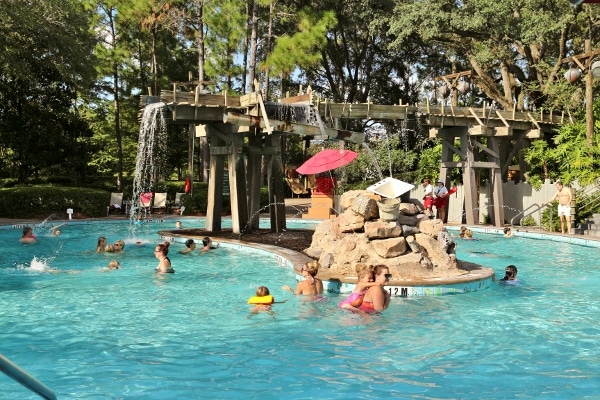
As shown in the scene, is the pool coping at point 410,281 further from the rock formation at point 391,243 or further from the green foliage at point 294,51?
the green foliage at point 294,51

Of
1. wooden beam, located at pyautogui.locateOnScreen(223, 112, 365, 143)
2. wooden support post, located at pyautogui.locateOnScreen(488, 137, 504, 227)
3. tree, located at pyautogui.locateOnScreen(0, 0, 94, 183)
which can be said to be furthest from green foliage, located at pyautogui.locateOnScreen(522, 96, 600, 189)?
tree, located at pyautogui.locateOnScreen(0, 0, 94, 183)

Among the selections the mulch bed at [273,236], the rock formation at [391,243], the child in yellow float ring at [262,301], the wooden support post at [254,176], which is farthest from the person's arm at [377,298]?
the wooden support post at [254,176]

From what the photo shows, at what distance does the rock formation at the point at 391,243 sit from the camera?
11.4 metres

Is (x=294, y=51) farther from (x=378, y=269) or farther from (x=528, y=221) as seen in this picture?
(x=378, y=269)

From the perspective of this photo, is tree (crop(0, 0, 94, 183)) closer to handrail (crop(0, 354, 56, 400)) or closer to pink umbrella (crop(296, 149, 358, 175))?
pink umbrella (crop(296, 149, 358, 175))

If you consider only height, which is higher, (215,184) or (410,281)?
(215,184)

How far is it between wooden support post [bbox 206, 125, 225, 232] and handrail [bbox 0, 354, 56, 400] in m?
16.8

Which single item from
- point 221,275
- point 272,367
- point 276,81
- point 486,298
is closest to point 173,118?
point 221,275

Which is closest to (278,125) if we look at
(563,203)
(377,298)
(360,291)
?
(360,291)

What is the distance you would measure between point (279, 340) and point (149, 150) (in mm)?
13391

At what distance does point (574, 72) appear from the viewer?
20.7 meters

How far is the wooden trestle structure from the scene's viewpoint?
679 inches

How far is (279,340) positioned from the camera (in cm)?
804

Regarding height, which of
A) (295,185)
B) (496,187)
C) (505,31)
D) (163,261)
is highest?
(505,31)
